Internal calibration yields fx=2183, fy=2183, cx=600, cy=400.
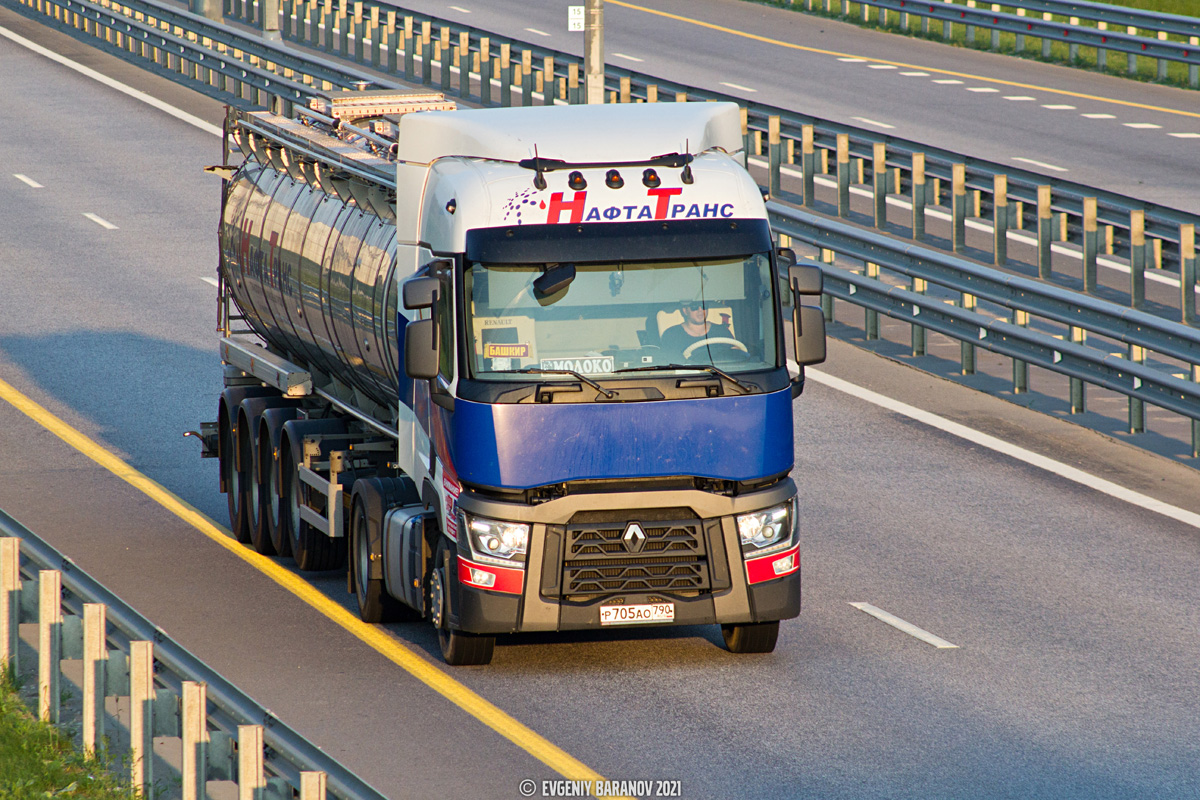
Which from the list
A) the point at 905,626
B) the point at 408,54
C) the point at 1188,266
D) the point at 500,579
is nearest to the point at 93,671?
the point at 500,579

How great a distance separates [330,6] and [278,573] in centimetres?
2887

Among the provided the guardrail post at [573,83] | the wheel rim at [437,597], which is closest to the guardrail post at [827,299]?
the wheel rim at [437,597]

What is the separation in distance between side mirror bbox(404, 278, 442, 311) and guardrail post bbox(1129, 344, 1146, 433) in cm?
780

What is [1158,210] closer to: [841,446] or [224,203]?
[841,446]

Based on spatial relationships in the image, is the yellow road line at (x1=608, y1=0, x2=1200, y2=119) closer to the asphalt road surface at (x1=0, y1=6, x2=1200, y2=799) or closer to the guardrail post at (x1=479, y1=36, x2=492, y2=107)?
the guardrail post at (x1=479, y1=36, x2=492, y2=107)

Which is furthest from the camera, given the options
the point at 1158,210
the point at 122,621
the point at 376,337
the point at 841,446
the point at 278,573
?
the point at 1158,210

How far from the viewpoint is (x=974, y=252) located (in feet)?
76.7

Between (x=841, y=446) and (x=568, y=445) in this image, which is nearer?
(x=568, y=445)

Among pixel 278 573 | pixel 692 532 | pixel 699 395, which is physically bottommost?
pixel 278 573

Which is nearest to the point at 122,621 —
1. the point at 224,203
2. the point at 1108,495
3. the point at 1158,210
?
the point at 224,203

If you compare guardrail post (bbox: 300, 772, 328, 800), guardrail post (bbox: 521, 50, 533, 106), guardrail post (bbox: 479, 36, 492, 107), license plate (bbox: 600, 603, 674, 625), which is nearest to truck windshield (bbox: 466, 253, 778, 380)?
license plate (bbox: 600, 603, 674, 625)

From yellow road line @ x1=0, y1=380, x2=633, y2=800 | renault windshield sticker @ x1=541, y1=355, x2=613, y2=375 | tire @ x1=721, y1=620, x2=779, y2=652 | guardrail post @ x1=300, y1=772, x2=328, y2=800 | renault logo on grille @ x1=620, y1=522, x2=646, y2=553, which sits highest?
renault windshield sticker @ x1=541, y1=355, x2=613, y2=375

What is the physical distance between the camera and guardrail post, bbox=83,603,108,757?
955 cm

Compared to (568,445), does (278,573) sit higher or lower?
lower
